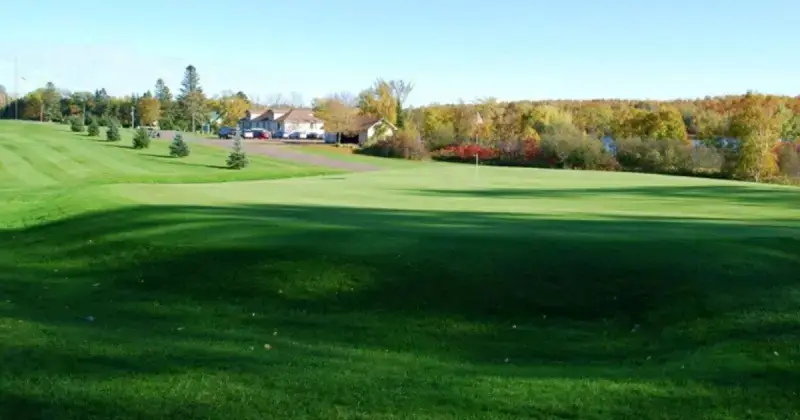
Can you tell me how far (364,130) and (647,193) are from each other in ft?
259

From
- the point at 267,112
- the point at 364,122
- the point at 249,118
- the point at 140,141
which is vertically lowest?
the point at 140,141

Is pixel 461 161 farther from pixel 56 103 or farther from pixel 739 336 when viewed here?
pixel 56 103

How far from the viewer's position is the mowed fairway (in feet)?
23.3

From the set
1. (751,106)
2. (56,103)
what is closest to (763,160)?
(751,106)

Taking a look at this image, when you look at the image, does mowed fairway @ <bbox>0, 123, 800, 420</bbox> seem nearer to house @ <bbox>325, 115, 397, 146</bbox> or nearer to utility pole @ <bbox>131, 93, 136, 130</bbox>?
house @ <bbox>325, 115, 397, 146</bbox>

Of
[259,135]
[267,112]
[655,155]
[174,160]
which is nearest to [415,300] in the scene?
[174,160]

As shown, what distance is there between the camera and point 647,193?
3456 cm

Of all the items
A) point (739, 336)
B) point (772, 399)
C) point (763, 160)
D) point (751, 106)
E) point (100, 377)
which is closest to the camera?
point (772, 399)

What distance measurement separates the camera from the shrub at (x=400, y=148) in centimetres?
8531

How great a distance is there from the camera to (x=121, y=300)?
43.4ft

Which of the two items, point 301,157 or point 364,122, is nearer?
point 301,157

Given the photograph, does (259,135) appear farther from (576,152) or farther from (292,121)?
(576,152)

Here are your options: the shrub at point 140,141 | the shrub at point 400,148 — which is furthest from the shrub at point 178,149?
the shrub at point 400,148

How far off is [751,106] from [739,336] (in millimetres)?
70164
